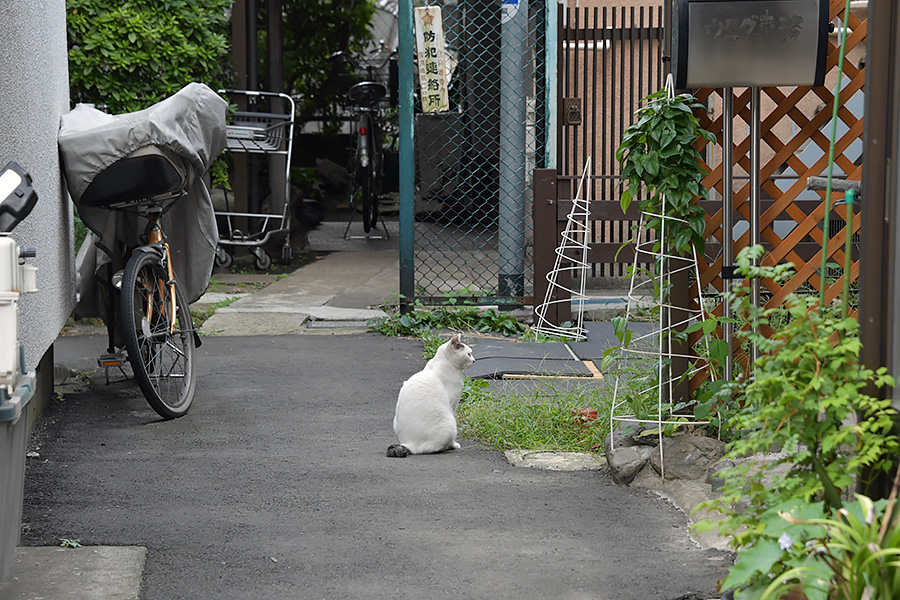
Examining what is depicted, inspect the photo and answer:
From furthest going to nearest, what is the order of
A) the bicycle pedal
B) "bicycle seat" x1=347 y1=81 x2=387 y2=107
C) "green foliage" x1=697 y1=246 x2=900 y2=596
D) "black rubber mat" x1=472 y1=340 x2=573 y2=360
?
"bicycle seat" x1=347 y1=81 x2=387 y2=107, "black rubber mat" x1=472 y1=340 x2=573 y2=360, the bicycle pedal, "green foliage" x1=697 y1=246 x2=900 y2=596

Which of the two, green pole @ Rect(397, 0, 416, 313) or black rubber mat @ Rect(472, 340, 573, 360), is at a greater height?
green pole @ Rect(397, 0, 416, 313)

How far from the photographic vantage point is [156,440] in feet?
14.1

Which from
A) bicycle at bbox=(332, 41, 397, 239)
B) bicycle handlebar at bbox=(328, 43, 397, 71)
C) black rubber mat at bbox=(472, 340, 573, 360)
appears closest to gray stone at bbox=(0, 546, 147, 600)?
black rubber mat at bbox=(472, 340, 573, 360)

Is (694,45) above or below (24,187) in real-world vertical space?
above

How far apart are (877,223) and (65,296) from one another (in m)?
3.73

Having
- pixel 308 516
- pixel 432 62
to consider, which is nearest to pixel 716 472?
pixel 308 516

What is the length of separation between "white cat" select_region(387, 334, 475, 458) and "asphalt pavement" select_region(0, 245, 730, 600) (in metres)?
0.06

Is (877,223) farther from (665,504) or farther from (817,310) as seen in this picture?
(665,504)

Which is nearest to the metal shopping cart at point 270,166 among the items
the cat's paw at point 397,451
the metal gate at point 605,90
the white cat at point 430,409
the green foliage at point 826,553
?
the metal gate at point 605,90

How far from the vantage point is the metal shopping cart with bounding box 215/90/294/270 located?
29.6ft

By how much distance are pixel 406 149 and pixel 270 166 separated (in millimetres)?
3720

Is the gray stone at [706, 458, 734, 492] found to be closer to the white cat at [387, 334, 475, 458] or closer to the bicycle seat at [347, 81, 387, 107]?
the white cat at [387, 334, 475, 458]

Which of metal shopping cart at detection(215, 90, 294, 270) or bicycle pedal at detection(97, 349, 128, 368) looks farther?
metal shopping cart at detection(215, 90, 294, 270)

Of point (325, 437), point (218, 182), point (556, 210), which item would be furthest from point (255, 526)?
point (218, 182)
